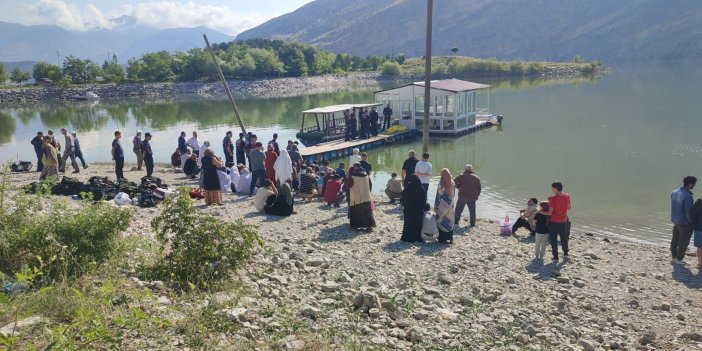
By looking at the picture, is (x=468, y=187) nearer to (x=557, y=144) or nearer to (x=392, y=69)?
(x=557, y=144)

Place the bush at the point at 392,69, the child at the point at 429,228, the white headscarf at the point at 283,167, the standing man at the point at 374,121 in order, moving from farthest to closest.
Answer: the bush at the point at 392,69 < the standing man at the point at 374,121 < the white headscarf at the point at 283,167 < the child at the point at 429,228

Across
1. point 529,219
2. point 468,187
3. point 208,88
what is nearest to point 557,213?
point 529,219

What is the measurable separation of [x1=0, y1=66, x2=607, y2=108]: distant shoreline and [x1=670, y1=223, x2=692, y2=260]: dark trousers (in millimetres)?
75068

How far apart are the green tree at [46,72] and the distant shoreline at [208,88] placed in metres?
5.27

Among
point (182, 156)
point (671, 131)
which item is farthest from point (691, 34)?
point (182, 156)

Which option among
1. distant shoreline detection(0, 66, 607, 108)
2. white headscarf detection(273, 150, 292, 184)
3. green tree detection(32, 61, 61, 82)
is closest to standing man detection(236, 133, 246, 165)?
white headscarf detection(273, 150, 292, 184)

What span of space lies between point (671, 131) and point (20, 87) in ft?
327

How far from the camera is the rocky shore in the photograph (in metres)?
6.32

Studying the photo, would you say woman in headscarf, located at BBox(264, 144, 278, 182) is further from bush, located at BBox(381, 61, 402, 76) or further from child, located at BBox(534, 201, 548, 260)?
bush, located at BBox(381, 61, 402, 76)

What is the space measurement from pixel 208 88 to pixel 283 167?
8498cm

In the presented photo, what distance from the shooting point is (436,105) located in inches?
1346

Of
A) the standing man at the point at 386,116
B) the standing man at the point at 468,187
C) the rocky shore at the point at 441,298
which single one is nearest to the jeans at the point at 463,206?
the standing man at the point at 468,187

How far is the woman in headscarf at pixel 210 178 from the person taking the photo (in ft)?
43.7

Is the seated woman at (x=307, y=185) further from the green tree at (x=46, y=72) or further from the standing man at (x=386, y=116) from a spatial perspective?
the green tree at (x=46, y=72)
